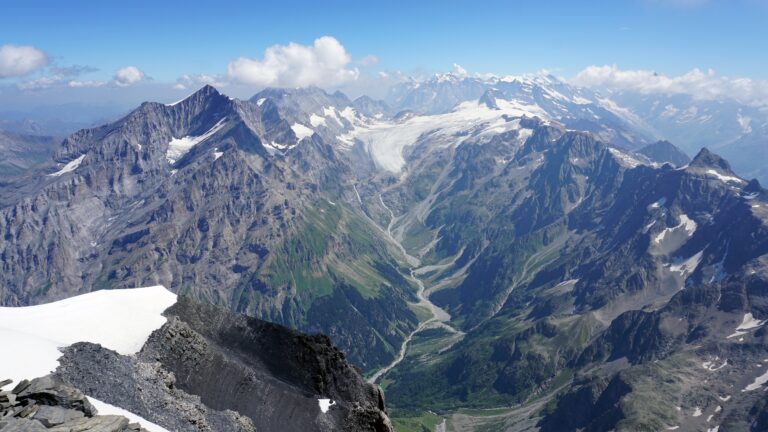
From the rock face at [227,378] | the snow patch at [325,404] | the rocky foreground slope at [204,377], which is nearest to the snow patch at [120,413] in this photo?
the rocky foreground slope at [204,377]

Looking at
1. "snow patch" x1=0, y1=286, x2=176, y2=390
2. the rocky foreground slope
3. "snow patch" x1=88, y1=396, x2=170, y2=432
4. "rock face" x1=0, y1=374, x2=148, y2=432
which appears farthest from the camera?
"snow patch" x1=0, y1=286, x2=176, y2=390

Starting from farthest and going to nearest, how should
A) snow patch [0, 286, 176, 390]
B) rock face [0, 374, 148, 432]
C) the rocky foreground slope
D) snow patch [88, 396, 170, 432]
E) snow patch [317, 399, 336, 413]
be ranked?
1. snow patch [317, 399, 336, 413]
2. snow patch [0, 286, 176, 390]
3. the rocky foreground slope
4. snow patch [88, 396, 170, 432]
5. rock face [0, 374, 148, 432]

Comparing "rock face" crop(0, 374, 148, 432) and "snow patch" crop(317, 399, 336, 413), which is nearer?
"rock face" crop(0, 374, 148, 432)

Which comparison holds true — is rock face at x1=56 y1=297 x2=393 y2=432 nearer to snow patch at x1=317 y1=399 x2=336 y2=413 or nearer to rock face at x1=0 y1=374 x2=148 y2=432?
snow patch at x1=317 y1=399 x2=336 y2=413

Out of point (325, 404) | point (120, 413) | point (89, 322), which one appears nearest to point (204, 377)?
point (325, 404)

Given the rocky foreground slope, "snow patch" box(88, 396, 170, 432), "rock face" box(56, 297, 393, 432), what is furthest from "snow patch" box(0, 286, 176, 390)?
"snow patch" box(88, 396, 170, 432)

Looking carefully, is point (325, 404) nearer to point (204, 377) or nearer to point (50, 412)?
point (204, 377)
